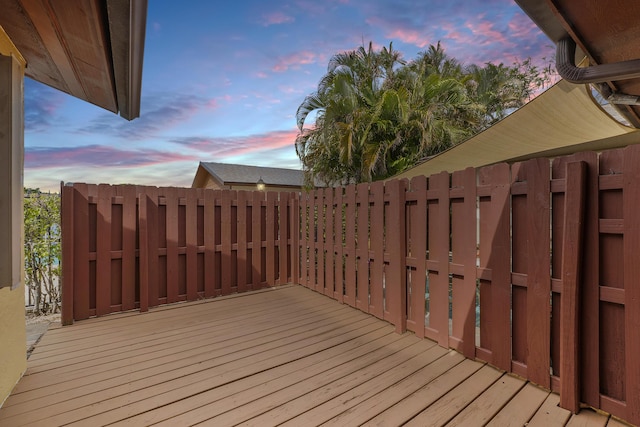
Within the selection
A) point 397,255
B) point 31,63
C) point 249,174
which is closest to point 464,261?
point 397,255

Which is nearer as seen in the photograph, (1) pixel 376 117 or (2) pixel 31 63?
(2) pixel 31 63

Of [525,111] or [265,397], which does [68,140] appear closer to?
[265,397]

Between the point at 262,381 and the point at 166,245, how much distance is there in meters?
2.51

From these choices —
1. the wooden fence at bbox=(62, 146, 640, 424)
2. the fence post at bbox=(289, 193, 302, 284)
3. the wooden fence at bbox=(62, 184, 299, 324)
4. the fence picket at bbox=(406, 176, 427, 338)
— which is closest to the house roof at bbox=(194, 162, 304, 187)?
the fence post at bbox=(289, 193, 302, 284)

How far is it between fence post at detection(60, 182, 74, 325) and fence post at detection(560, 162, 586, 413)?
4446 mm

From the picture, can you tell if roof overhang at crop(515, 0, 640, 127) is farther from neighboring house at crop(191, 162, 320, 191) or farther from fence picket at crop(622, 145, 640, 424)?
neighboring house at crop(191, 162, 320, 191)

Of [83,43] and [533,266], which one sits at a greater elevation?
[83,43]

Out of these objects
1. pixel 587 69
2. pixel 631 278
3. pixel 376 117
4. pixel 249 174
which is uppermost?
pixel 376 117

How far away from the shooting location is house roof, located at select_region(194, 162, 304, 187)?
13469 millimetres

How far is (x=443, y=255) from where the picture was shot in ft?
8.20

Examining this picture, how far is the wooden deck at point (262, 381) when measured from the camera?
5.32 ft

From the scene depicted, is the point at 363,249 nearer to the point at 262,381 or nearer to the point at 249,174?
the point at 262,381

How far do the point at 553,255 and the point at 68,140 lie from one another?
962 cm

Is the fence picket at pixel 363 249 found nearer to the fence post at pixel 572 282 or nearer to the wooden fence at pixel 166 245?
the wooden fence at pixel 166 245
